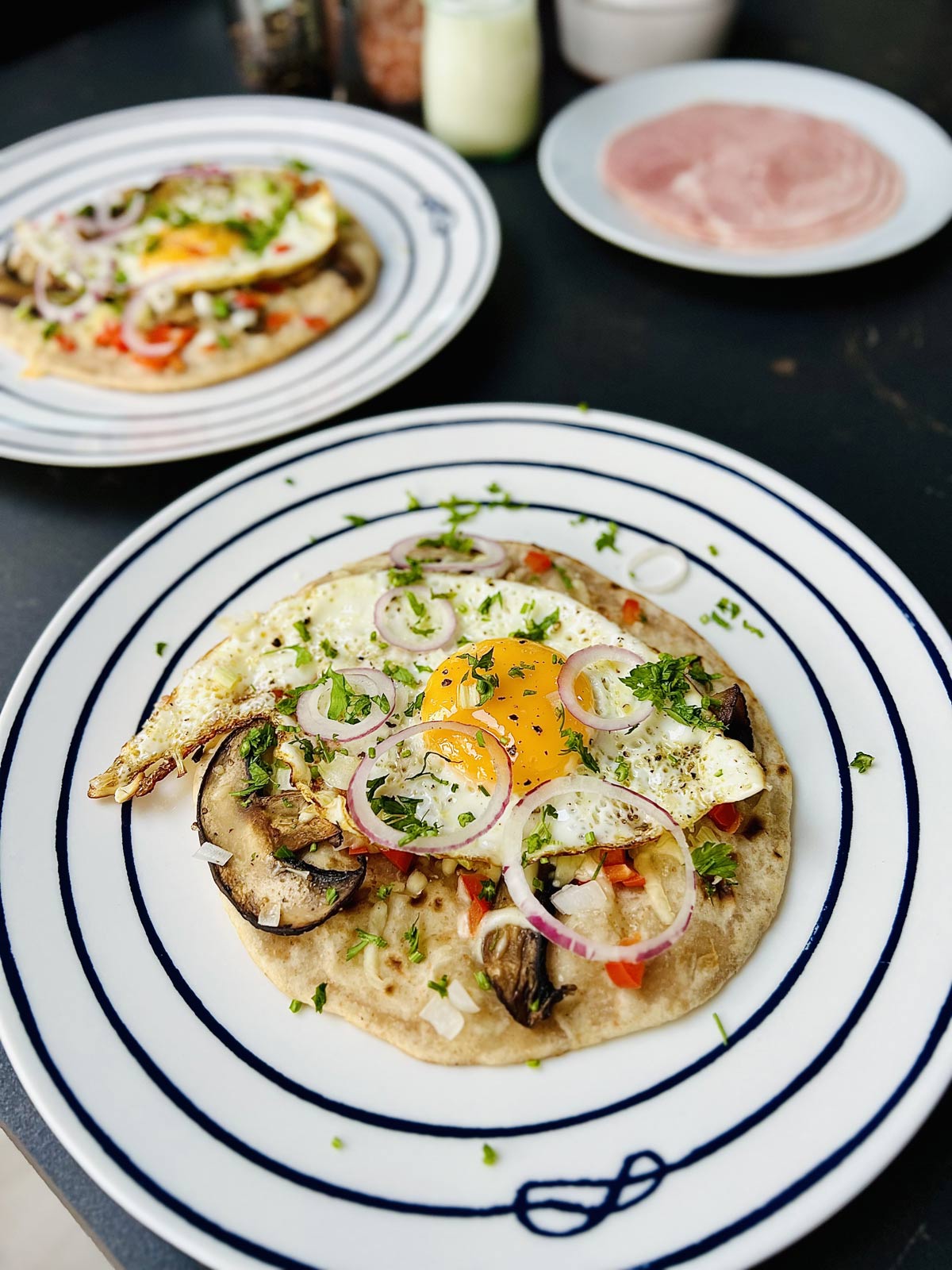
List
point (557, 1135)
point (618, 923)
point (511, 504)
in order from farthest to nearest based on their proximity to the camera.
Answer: point (511, 504)
point (618, 923)
point (557, 1135)

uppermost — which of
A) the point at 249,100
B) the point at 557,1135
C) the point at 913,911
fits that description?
the point at 249,100

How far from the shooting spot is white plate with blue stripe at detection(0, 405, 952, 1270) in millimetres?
2203

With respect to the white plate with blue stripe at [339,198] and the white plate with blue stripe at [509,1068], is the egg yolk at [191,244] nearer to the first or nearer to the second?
the white plate with blue stripe at [339,198]

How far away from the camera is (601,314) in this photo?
5043mm

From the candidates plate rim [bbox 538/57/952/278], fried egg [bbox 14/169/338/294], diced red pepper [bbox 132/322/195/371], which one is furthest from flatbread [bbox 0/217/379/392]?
plate rim [bbox 538/57/952/278]

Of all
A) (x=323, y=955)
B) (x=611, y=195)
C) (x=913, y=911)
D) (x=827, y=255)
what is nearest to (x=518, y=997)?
(x=323, y=955)

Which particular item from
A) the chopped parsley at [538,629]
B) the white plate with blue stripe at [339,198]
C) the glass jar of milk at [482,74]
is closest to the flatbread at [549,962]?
the chopped parsley at [538,629]

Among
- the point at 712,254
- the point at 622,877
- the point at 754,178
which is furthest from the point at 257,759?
the point at 754,178

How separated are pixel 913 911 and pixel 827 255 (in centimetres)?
342

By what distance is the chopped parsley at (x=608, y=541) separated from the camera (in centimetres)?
361

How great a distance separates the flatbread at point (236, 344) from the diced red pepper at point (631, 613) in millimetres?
2091

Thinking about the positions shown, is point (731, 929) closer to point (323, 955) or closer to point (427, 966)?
point (427, 966)

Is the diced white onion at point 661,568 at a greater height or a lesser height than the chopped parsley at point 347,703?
lesser

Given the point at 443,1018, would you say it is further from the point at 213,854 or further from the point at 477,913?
the point at 213,854
